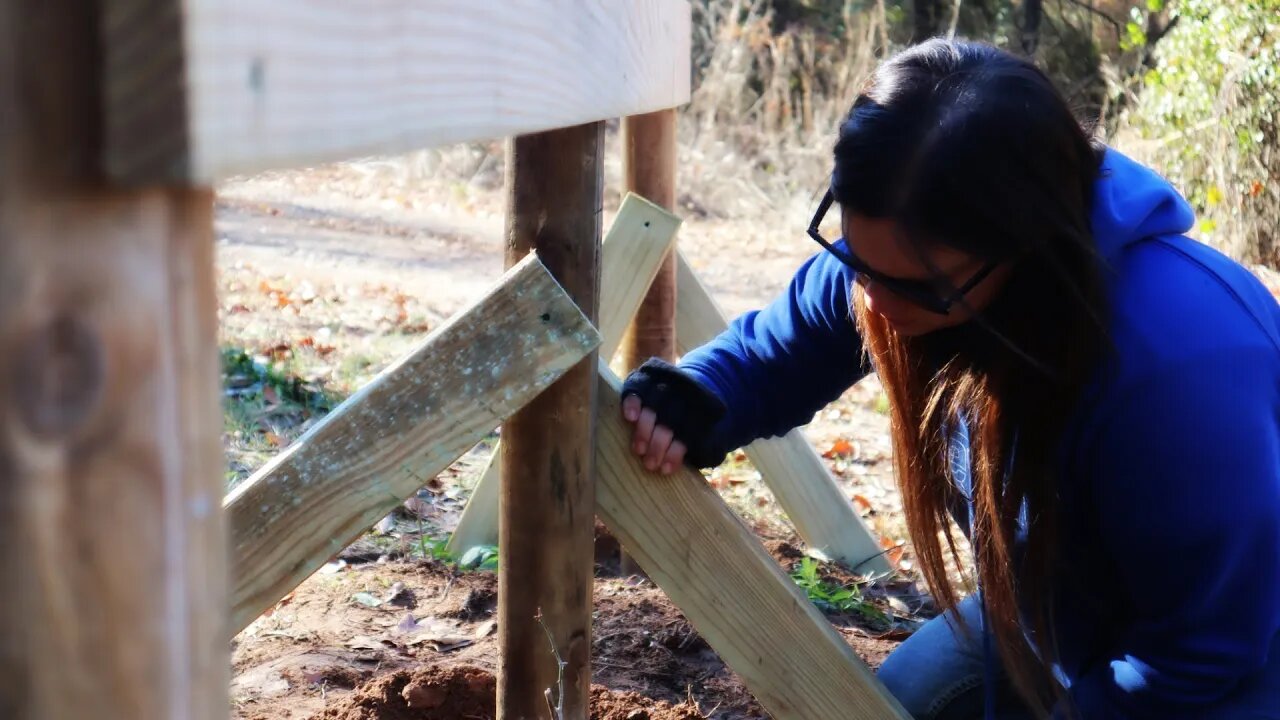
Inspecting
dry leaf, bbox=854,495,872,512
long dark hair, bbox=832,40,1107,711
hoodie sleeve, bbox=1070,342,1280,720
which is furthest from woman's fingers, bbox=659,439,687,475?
dry leaf, bbox=854,495,872,512

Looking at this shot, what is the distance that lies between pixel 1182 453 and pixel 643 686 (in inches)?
57.1

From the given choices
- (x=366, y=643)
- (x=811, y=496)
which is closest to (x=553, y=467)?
(x=366, y=643)

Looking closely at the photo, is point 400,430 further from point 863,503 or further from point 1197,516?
point 863,503

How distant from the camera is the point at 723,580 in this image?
6.02 ft

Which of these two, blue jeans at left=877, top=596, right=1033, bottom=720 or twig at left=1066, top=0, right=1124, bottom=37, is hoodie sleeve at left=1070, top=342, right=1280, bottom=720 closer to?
A: blue jeans at left=877, top=596, right=1033, bottom=720

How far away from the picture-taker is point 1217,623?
1.83 m

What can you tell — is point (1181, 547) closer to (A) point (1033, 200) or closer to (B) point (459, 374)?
(A) point (1033, 200)

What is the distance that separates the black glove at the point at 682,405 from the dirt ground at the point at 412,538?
3.04 ft

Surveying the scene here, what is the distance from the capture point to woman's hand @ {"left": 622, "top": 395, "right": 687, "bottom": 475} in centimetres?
180

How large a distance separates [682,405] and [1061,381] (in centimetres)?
55

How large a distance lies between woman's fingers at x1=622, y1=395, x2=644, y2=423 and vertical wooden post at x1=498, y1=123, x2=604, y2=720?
5 cm

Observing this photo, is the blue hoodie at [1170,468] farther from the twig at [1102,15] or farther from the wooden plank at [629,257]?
the twig at [1102,15]

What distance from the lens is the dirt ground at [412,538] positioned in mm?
2607

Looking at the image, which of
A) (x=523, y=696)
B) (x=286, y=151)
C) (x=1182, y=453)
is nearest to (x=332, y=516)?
(x=523, y=696)
